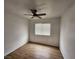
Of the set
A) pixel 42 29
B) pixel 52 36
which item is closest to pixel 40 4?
pixel 52 36

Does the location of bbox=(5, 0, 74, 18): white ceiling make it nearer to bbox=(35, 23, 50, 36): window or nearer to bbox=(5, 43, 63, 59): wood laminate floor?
bbox=(5, 43, 63, 59): wood laminate floor

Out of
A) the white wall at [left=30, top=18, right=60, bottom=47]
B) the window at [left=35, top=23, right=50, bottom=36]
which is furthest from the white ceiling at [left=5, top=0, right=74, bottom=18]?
the window at [left=35, top=23, right=50, bottom=36]

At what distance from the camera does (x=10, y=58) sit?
3.16m

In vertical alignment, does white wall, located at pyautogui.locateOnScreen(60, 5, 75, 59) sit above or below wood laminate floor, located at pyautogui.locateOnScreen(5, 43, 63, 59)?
above

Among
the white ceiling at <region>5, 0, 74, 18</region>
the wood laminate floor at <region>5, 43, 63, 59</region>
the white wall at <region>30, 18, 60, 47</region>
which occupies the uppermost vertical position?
the white ceiling at <region>5, 0, 74, 18</region>

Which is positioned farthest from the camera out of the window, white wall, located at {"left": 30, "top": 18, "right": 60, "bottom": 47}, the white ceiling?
the window

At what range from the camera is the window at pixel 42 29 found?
5.80 metres

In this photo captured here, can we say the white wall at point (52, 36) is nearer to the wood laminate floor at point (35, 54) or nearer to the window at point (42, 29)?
the window at point (42, 29)

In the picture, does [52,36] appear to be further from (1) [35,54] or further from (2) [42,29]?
(1) [35,54]

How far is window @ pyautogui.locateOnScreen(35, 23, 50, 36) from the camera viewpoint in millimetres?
5800

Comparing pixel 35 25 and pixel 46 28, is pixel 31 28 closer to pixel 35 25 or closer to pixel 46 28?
pixel 35 25

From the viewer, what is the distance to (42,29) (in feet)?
20.0

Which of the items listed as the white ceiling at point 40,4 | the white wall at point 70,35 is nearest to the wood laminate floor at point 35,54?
the white wall at point 70,35
